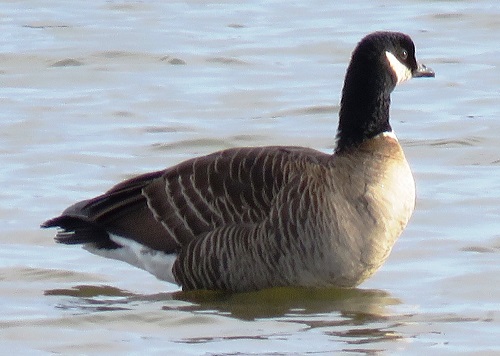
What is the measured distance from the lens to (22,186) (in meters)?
13.8

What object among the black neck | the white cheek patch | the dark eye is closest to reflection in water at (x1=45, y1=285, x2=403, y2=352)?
the black neck

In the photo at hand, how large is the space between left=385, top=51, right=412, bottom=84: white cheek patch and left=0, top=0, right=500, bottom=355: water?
4.94 feet

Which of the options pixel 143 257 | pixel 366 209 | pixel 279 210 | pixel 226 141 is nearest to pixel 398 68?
pixel 366 209

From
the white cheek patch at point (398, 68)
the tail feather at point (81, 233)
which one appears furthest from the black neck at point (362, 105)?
the tail feather at point (81, 233)

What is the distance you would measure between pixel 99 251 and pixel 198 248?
921mm

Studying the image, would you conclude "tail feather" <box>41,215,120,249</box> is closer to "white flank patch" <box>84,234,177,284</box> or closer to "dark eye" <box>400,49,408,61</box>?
"white flank patch" <box>84,234,177,284</box>

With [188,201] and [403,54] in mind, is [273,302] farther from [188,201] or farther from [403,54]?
[403,54]

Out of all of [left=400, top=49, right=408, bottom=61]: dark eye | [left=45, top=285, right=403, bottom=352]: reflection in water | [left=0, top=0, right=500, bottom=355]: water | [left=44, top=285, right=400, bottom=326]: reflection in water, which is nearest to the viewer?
[left=0, top=0, right=500, bottom=355]: water

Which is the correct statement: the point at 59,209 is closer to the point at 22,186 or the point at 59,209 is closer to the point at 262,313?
the point at 22,186

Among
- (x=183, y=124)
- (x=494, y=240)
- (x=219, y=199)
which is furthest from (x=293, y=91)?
(x=219, y=199)

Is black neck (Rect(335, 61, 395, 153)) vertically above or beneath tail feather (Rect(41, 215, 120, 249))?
above

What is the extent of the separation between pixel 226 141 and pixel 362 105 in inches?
203

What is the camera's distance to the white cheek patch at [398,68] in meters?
10.8

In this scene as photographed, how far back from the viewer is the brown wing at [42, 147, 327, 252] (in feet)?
34.0
